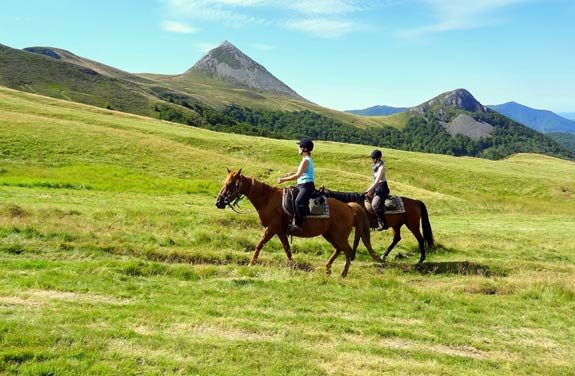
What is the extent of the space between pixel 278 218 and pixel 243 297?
4141 millimetres

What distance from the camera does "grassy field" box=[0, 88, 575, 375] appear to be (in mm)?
7441

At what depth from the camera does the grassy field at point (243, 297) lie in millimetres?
7441

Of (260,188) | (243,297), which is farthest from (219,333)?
(260,188)

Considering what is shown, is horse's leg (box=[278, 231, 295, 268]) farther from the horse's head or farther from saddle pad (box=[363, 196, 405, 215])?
saddle pad (box=[363, 196, 405, 215])

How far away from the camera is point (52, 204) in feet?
68.7

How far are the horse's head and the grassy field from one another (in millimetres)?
1934

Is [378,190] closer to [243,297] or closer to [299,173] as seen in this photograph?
[299,173]

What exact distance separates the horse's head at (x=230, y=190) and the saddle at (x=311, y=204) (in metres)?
1.43

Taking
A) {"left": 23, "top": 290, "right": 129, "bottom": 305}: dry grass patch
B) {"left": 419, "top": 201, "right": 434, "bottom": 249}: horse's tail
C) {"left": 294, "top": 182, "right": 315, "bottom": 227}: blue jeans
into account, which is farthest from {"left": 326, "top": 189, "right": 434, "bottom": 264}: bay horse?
{"left": 23, "top": 290, "right": 129, "bottom": 305}: dry grass patch

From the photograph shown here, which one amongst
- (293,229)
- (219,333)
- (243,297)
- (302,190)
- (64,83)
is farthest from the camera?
(64,83)

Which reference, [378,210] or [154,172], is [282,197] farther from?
[154,172]

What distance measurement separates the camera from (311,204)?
47.1 ft

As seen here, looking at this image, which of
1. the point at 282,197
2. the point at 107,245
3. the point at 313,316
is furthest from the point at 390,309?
the point at 107,245

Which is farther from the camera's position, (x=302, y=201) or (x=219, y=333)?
(x=302, y=201)
